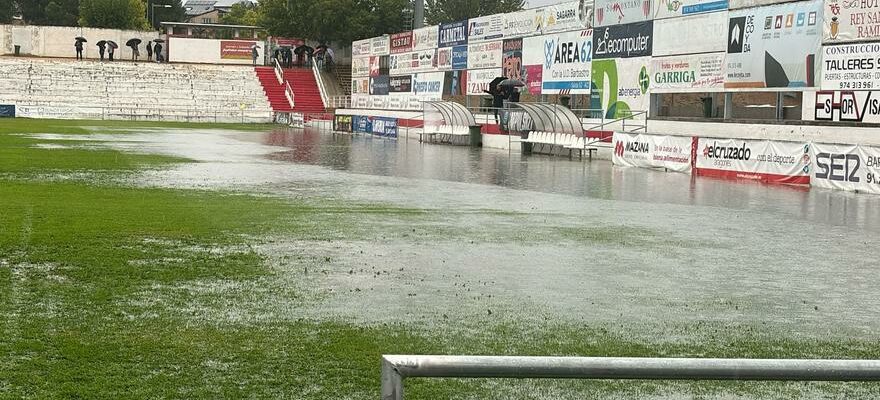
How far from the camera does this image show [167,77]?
95.8 metres

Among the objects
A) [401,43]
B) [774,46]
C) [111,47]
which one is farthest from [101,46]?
[774,46]

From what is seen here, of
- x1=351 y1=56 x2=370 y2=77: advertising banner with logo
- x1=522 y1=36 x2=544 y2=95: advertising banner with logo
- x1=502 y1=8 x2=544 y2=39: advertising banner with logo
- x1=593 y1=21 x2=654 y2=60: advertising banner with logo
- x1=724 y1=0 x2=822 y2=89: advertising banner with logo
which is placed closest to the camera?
x1=724 y1=0 x2=822 y2=89: advertising banner with logo

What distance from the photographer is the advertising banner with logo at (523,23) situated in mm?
54500

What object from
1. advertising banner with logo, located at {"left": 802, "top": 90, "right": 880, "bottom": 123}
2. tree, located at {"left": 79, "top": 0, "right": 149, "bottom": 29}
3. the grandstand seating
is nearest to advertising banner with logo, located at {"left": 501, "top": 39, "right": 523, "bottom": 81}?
advertising banner with logo, located at {"left": 802, "top": 90, "right": 880, "bottom": 123}

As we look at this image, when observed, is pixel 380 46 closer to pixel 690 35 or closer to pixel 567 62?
pixel 567 62

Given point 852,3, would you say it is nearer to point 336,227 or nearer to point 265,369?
point 336,227

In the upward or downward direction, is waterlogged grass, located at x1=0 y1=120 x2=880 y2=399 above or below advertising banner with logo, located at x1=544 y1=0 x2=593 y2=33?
below

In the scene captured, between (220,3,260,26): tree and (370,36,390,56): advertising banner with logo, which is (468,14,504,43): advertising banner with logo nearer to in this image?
(370,36,390,56): advertising banner with logo

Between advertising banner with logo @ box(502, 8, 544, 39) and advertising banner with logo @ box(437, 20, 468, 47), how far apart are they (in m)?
5.23

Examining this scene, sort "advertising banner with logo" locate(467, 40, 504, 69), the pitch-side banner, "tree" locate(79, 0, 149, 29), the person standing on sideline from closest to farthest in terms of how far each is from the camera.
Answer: the pitch-side banner, "advertising banner with logo" locate(467, 40, 504, 69), the person standing on sideline, "tree" locate(79, 0, 149, 29)

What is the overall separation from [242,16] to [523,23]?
378 feet

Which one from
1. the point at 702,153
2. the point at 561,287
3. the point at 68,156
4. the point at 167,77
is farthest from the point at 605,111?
the point at 167,77

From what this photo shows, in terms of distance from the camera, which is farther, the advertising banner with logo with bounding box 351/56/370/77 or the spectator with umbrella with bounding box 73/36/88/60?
the spectator with umbrella with bounding box 73/36/88/60

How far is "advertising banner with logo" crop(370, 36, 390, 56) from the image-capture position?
7831 centimetres
